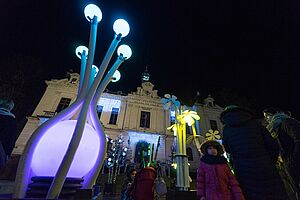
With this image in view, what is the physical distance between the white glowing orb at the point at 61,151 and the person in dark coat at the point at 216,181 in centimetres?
185

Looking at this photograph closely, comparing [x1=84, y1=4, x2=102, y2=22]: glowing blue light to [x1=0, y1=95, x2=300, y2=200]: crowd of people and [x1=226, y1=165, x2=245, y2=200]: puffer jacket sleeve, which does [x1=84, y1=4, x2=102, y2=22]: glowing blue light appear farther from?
[x1=226, y1=165, x2=245, y2=200]: puffer jacket sleeve

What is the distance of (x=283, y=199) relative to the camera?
172 cm

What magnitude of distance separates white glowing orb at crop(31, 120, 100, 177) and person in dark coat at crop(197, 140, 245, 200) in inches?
72.8

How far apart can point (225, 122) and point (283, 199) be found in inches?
43.3

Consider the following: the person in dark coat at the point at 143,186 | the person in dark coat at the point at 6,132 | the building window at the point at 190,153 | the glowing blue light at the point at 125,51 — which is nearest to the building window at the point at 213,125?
the building window at the point at 190,153

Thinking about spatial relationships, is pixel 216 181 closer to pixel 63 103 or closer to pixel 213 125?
pixel 63 103

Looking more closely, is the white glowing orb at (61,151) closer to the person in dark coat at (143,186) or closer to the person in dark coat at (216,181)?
the person in dark coat at (143,186)

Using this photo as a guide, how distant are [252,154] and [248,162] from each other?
0.12 meters

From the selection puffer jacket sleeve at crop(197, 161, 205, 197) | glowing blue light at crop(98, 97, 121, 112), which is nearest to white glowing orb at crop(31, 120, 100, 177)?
puffer jacket sleeve at crop(197, 161, 205, 197)

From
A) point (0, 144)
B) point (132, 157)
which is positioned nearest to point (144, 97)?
point (132, 157)

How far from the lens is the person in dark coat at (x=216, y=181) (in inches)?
72.6

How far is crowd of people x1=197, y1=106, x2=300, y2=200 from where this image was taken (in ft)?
5.95

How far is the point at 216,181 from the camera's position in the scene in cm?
191

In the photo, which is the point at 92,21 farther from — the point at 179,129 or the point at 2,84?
the point at 2,84
